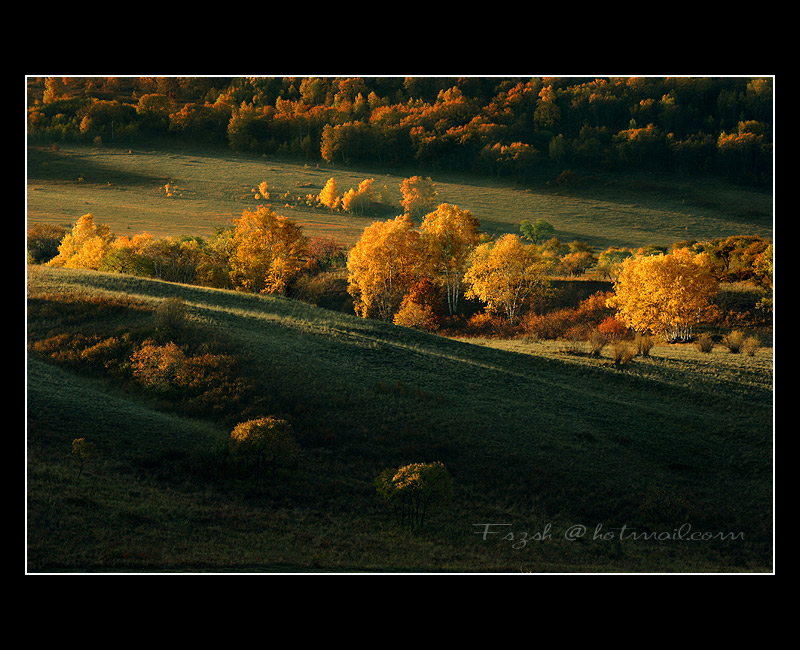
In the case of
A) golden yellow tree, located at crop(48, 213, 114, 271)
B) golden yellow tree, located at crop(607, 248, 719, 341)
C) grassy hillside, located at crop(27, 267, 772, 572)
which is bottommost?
grassy hillside, located at crop(27, 267, 772, 572)

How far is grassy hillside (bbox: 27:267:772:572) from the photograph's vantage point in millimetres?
14555

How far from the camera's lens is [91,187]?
38969 mm

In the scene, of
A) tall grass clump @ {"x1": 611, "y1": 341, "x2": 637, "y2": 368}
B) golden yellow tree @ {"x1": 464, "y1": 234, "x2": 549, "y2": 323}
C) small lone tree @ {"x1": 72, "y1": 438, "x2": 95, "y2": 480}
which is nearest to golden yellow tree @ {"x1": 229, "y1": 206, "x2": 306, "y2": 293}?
golden yellow tree @ {"x1": 464, "y1": 234, "x2": 549, "y2": 323}

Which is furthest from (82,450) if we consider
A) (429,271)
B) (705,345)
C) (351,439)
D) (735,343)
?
(429,271)

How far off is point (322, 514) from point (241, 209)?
130 ft

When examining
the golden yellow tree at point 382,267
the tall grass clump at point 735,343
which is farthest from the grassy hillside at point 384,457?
the golden yellow tree at point 382,267

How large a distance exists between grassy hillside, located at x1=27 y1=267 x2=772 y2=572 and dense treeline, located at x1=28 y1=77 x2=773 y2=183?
34.4ft

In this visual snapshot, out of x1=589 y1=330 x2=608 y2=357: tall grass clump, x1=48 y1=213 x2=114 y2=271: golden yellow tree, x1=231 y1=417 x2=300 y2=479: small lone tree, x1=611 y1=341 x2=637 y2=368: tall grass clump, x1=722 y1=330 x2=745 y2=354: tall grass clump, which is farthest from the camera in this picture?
x1=48 y1=213 x2=114 y2=271: golden yellow tree

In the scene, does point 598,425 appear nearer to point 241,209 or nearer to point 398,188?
point 398,188

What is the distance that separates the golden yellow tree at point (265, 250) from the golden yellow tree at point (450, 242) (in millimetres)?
13372

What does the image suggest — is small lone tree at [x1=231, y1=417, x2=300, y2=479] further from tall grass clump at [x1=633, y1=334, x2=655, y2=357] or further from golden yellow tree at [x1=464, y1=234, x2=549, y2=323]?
golden yellow tree at [x1=464, y1=234, x2=549, y2=323]

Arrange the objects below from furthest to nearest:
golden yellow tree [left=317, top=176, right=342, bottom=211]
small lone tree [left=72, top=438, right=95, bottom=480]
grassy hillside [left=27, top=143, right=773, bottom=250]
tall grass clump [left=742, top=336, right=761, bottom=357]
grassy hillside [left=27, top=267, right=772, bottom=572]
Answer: golden yellow tree [left=317, top=176, right=342, bottom=211] → tall grass clump [left=742, top=336, right=761, bottom=357] → grassy hillside [left=27, top=143, right=773, bottom=250] → small lone tree [left=72, top=438, right=95, bottom=480] → grassy hillside [left=27, top=267, right=772, bottom=572]

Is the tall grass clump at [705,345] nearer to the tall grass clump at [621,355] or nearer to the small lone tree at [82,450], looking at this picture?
the tall grass clump at [621,355]

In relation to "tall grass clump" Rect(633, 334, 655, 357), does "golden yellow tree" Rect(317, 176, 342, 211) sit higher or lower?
higher
